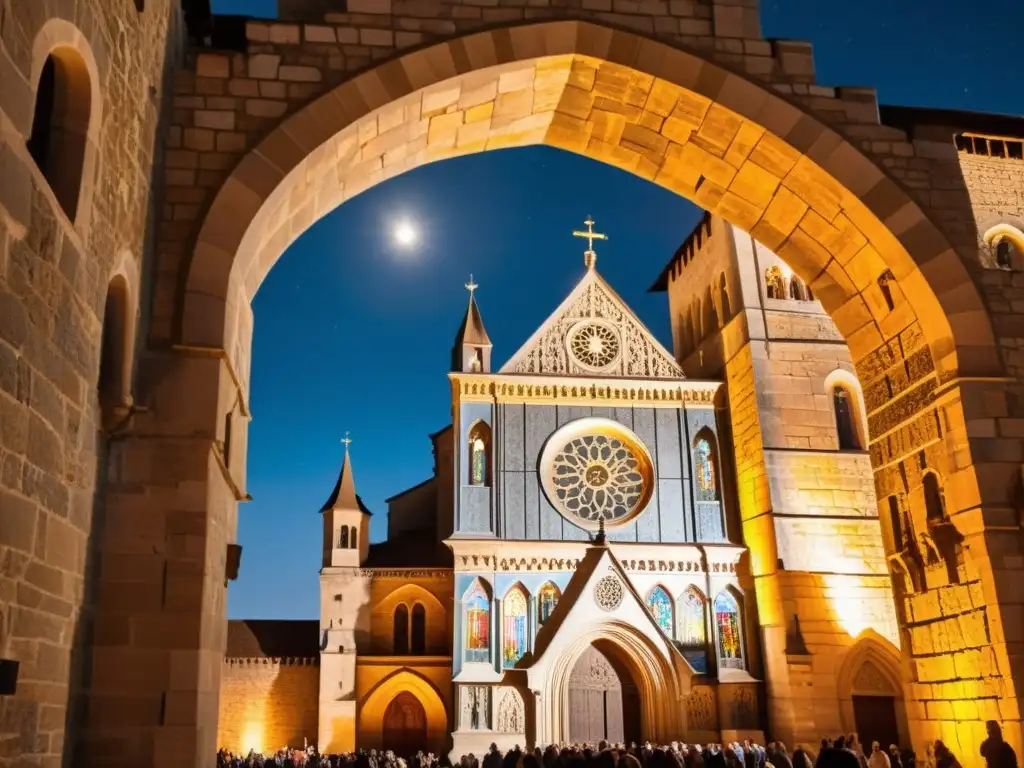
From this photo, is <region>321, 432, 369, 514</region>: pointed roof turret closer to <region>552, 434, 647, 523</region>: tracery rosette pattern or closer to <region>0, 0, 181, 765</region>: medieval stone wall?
<region>552, 434, 647, 523</region>: tracery rosette pattern

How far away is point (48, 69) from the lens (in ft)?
17.2

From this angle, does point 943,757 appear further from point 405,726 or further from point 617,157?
point 405,726

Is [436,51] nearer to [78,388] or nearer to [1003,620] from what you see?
[78,388]

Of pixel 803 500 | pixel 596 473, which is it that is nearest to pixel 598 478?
pixel 596 473

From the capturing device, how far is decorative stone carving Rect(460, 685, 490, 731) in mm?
20438

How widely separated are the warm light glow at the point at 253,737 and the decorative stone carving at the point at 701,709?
465 inches

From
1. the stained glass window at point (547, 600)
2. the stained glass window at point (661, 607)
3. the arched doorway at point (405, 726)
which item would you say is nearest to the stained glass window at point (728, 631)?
the stained glass window at point (661, 607)

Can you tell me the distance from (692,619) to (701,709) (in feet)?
6.71

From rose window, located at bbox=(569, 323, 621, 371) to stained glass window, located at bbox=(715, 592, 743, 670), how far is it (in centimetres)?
676

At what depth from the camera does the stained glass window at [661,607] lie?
21.8m

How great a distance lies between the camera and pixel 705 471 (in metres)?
24.0

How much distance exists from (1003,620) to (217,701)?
19.6ft

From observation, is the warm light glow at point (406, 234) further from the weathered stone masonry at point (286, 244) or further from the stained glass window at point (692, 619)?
the weathered stone masonry at point (286, 244)

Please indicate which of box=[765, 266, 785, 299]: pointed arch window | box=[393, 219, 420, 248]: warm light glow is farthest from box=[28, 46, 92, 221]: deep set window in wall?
box=[393, 219, 420, 248]: warm light glow
